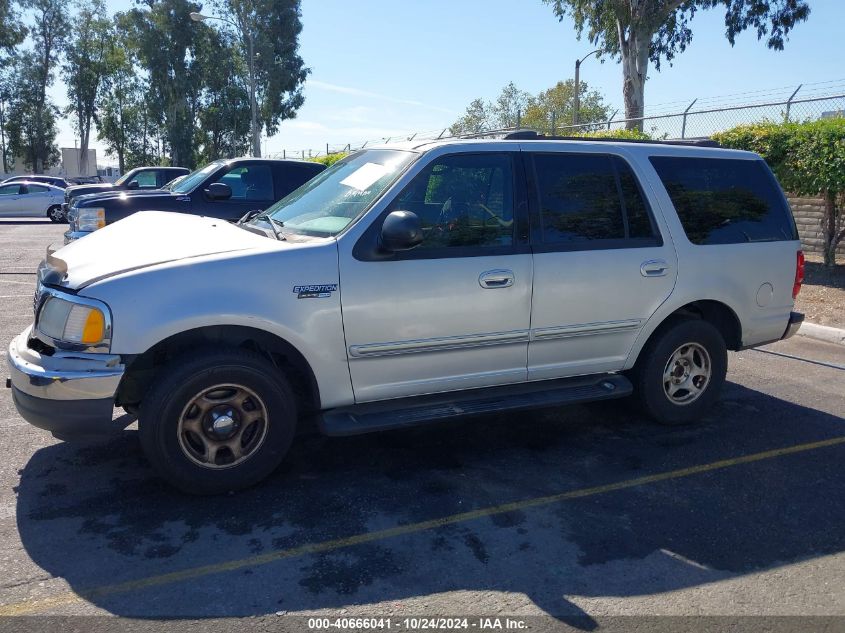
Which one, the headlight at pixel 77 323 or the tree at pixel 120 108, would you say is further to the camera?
the tree at pixel 120 108

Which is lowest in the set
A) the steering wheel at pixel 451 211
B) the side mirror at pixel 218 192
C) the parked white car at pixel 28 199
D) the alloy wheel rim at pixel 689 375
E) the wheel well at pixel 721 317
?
the alloy wheel rim at pixel 689 375

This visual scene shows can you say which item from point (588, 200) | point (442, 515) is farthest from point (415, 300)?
point (588, 200)

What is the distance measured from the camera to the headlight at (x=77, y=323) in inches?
143

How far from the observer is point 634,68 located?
2272 cm

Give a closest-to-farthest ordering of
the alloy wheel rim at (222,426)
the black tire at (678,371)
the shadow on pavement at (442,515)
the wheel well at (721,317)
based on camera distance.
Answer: the shadow on pavement at (442,515) → the alloy wheel rim at (222,426) → the black tire at (678,371) → the wheel well at (721,317)

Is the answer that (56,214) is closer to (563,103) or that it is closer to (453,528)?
(453,528)

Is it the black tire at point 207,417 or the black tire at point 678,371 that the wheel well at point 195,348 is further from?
the black tire at point 678,371

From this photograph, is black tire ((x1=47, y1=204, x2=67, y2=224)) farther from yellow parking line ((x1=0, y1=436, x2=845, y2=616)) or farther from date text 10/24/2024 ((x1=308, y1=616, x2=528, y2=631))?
date text 10/24/2024 ((x1=308, y1=616, x2=528, y2=631))

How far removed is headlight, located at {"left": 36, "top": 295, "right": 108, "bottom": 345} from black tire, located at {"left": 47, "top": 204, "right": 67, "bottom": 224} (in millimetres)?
24281

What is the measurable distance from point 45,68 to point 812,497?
5882 cm

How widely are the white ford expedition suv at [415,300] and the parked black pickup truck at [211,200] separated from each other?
487 centimetres

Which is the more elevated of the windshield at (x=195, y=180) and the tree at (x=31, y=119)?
the tree at (x=31, y=119)

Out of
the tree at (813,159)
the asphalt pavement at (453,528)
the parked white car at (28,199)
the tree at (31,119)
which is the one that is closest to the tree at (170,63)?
the tree at (31,119)

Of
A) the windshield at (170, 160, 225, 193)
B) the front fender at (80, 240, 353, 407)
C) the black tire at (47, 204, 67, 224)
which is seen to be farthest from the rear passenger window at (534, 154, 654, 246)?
the black tire at (47, 204, 67, 224)
